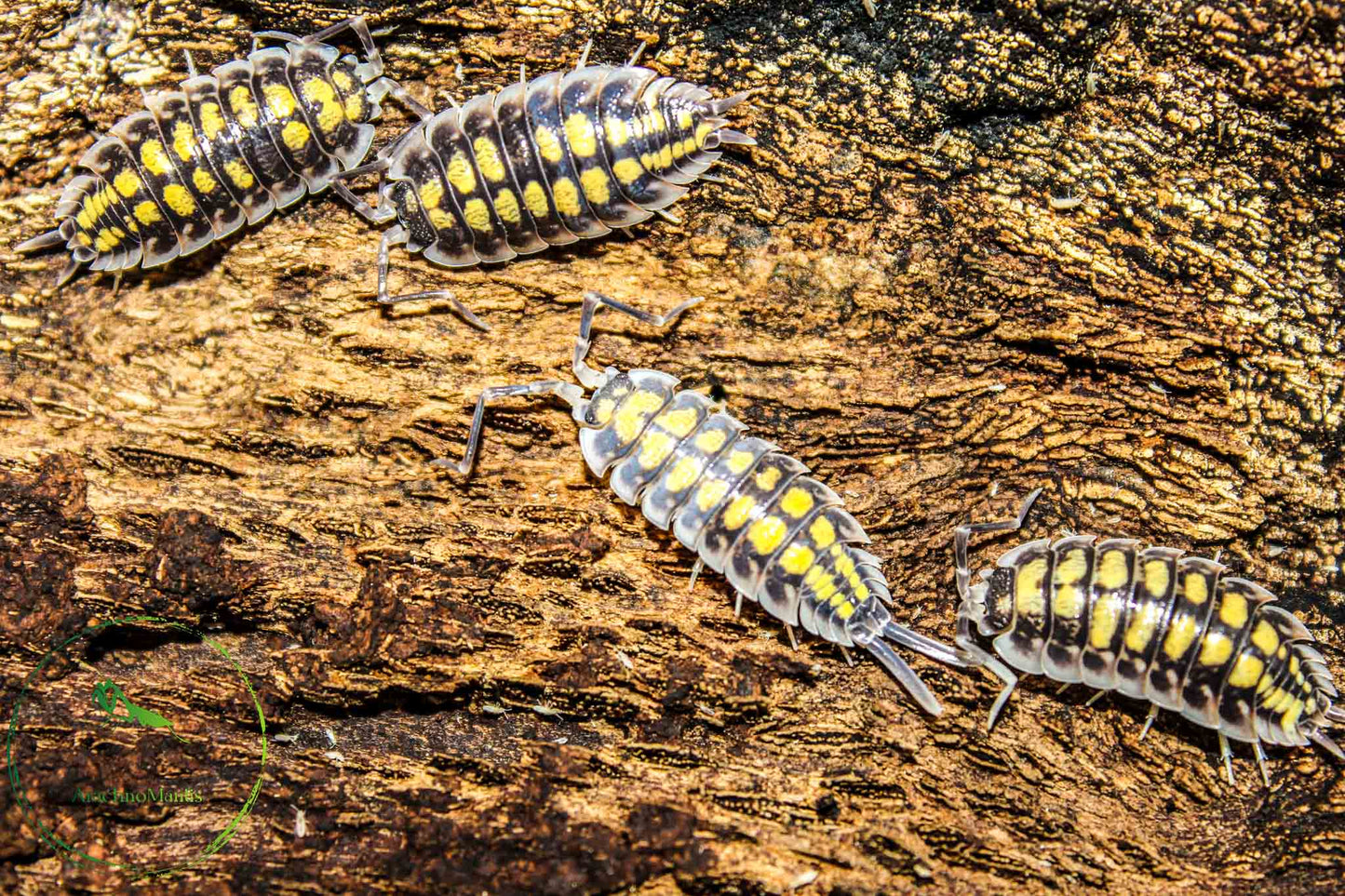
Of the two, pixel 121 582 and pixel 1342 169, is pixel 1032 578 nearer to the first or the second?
pixel 1342 169

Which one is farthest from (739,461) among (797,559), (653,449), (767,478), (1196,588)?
(1196,588)

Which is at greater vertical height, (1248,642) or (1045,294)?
(1045,294)

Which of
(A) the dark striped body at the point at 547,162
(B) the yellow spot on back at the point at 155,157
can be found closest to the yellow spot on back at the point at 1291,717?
(A) the dark striped body at the point at 547,162

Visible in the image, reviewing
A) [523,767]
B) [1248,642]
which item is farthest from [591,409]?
[1248,642]

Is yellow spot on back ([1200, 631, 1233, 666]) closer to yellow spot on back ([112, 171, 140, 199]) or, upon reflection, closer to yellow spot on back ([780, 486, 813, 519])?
yellow spot on back ([780, 486, 813, 519])

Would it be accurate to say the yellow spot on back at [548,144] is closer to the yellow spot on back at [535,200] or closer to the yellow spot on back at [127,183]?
the yellow spot on back at [535,200]

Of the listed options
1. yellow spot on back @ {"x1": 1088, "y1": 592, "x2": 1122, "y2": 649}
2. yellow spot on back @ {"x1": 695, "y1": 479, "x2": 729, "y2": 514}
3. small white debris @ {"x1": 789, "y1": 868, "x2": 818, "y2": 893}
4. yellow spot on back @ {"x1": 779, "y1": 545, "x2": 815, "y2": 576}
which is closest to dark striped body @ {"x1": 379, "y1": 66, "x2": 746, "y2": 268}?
yellow spot on back @ {"x1": 695, "y1": 479, "x2": 729, "y2": 514}

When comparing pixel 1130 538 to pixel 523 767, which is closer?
pixel 523 767
